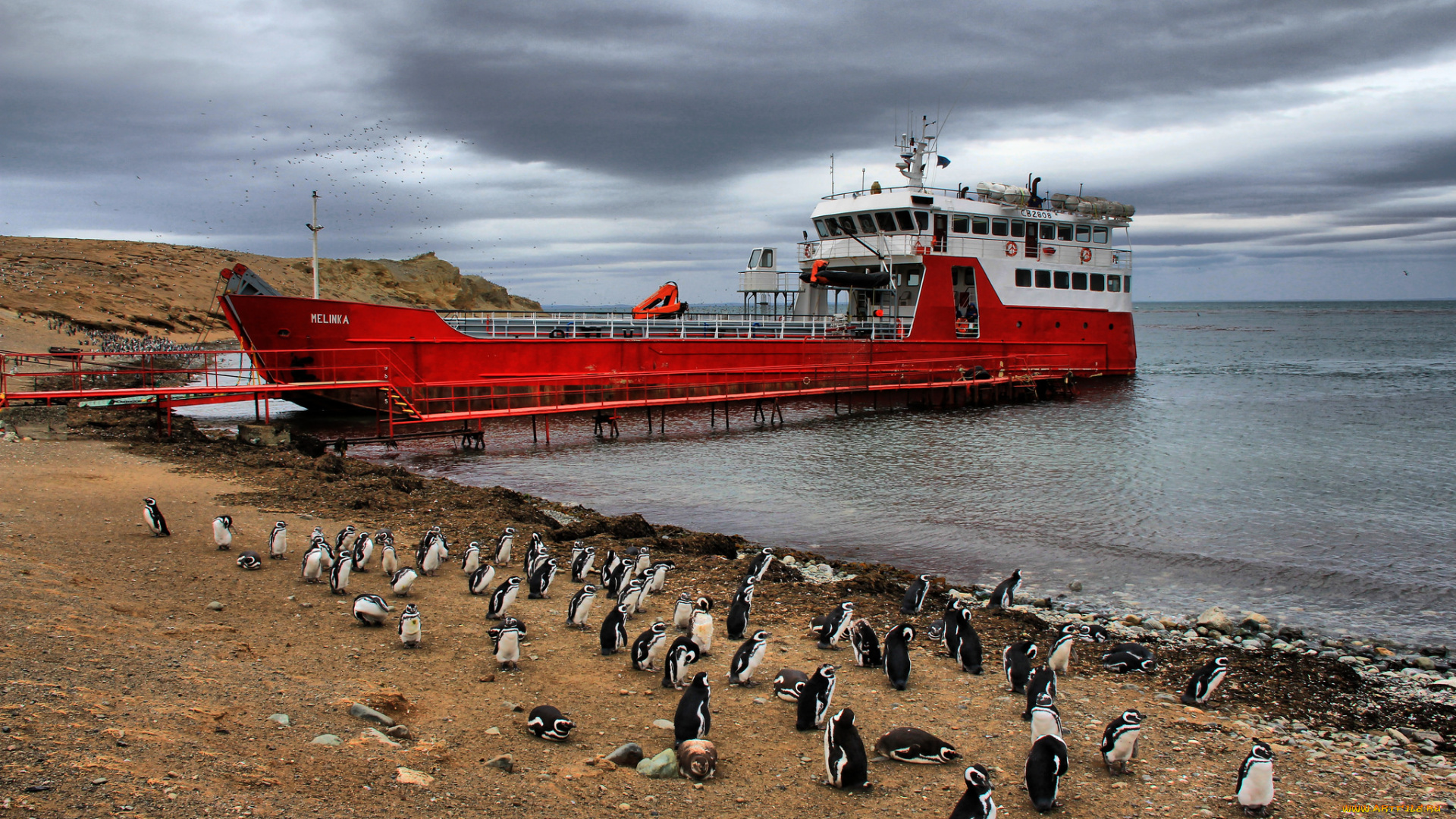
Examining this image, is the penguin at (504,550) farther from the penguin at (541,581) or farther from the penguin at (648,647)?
the penguin at (648,647)

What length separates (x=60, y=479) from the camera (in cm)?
1204

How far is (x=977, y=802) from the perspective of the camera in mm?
4711

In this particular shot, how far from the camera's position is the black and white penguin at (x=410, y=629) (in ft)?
23.5

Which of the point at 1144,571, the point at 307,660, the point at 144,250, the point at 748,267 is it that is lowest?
the point at 1144,571

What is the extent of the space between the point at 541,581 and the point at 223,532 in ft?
12.4

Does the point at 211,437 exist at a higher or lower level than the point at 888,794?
higher

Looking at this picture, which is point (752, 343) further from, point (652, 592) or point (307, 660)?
point (307, 660)

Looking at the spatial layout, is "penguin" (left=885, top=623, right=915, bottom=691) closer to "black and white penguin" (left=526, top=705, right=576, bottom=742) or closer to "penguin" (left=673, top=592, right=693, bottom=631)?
"penguin" (left=673, top=592, right=693, bottom=631)

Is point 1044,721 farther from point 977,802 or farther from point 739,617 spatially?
point 739,617

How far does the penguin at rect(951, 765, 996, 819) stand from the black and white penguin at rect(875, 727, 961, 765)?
3.16 ft

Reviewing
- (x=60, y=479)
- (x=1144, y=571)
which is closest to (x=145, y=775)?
(x=60, y=479)

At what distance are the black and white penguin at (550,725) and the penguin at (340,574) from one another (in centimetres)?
362

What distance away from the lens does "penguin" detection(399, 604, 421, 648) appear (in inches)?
282

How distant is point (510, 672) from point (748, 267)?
2938 centimetres
